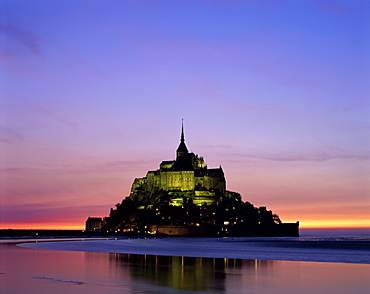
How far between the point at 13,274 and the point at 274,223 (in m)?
158

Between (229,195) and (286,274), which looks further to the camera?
(229,195)

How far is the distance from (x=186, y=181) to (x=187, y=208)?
11.9 metres

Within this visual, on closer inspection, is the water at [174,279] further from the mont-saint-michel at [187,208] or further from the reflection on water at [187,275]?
the mont-saint-michel at [187,208]

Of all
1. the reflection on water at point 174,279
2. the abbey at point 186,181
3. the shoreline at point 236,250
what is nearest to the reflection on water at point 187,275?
the reflection on water at point 174,279

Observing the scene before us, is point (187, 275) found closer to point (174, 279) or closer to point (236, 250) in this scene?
point (174, 279)

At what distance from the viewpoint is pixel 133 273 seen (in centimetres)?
2925

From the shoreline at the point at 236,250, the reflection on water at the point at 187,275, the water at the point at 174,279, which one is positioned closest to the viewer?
the water at the point at 174,279

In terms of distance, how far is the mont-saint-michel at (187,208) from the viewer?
16512 cm

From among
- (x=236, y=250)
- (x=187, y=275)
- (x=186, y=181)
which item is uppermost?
(x=186, y=181)

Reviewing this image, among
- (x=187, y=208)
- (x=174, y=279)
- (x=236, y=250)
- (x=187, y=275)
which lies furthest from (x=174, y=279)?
(x=187, y=208)

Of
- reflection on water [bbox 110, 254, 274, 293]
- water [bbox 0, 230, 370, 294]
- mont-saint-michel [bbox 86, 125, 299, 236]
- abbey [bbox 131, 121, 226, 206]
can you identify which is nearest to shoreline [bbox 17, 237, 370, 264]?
reflection on water [bbox 110, 254, 274, 293]

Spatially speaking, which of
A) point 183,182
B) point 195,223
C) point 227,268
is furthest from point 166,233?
point 227,268

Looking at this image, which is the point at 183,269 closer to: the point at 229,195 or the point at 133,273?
the point at 133,273

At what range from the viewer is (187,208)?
170m
